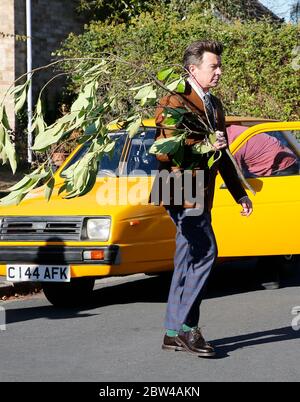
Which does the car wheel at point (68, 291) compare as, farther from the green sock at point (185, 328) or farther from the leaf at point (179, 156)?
the leaf at point (179, 156)

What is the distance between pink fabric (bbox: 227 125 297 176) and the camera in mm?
9445

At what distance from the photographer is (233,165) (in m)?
6.84

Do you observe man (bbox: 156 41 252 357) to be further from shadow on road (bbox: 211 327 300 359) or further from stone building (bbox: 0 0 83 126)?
stone building (bbox: 0 0 83 126)

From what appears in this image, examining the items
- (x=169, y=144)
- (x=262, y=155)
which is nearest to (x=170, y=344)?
(x=169, y=144)

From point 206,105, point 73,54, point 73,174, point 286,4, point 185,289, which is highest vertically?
point 286,4

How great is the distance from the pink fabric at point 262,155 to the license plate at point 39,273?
6.91 ft

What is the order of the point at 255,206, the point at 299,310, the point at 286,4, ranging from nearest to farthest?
1. the point at 299,310
2. the point at 255,206
3. the point at 286,4

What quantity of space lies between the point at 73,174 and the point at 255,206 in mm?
2987

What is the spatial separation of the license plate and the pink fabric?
2106mm

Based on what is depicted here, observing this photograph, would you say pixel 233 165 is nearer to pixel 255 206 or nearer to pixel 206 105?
pixel 206 105

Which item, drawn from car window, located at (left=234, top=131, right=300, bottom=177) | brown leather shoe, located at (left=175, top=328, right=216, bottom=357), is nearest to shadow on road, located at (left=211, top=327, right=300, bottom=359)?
brown leather shoe, located at (left=175, top=328, right=216, bottom=357)

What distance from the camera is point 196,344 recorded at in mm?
6746
